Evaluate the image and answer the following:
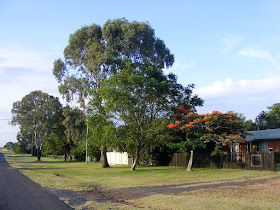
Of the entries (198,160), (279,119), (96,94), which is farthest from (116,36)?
Answer: (279,119)

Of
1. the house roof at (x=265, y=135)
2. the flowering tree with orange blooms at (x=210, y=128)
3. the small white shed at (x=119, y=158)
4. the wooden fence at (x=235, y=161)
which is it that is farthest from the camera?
the small white shed at (x=119, y=158)

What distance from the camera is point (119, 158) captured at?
42.2 m

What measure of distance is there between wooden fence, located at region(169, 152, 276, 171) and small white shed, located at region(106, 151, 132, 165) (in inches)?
380

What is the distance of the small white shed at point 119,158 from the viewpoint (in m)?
40.1

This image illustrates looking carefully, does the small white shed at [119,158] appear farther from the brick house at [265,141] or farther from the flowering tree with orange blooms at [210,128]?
the brick house at [265,141]

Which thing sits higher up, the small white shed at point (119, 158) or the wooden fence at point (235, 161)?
the wooden fence at point (235, 161)

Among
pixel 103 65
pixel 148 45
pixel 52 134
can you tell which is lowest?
pixel 52 134

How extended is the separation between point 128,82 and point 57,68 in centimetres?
1378

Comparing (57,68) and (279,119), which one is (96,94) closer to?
(57,68)

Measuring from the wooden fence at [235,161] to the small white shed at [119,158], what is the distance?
966 cm

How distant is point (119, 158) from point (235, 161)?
2082 centimetres

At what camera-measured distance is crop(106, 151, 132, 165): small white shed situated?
132 feet

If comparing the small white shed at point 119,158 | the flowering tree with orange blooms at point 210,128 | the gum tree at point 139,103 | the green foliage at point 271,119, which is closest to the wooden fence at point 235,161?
the flowering tree with orange blooms at point 210,128

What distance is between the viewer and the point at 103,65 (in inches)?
1273
